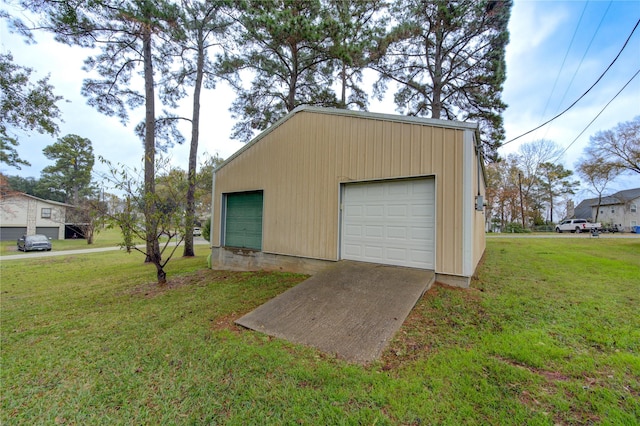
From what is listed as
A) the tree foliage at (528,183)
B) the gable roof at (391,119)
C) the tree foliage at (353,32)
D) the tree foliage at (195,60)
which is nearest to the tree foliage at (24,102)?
the tree foliage at (195,60)

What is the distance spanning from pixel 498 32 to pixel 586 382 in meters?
11.2

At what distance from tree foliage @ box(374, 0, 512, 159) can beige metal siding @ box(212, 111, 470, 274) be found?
18.1 feet

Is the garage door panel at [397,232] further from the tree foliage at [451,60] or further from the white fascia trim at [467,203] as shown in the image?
the tree foliage at [451,60]

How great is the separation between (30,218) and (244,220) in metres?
29.7

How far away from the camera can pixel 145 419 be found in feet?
6.03

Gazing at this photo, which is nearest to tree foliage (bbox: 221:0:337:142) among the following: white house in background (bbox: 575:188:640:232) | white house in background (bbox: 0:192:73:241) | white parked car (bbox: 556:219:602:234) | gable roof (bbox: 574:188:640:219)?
white house in background (bbox: 0:192:73:241)

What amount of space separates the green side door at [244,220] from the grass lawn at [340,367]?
2.91m

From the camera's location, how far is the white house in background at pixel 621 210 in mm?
27805

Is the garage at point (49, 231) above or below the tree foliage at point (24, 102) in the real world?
below

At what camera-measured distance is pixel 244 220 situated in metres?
7.37

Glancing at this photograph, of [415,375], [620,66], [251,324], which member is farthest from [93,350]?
[620,66]

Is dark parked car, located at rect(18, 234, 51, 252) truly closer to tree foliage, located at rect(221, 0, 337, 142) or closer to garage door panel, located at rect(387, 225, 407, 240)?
tree foliage, located at rect(221, 0, 337, 142)

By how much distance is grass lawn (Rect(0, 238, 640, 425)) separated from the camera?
5.99 ft

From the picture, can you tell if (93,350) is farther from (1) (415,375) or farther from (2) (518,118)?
(2) (518,118)
